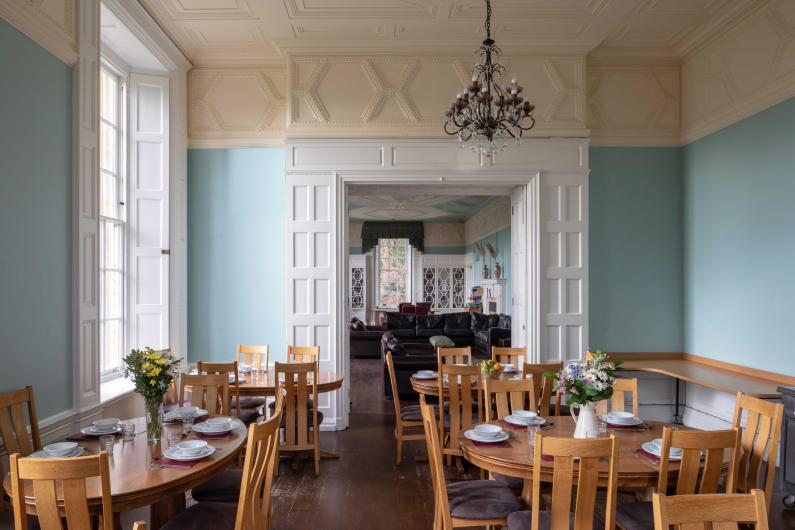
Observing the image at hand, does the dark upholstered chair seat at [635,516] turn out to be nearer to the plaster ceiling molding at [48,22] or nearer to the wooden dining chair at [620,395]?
the wooden dining chair at [620,395]

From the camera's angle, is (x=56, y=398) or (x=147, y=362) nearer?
(x=147, y=362)

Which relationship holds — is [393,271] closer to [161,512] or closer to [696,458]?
[161,512]

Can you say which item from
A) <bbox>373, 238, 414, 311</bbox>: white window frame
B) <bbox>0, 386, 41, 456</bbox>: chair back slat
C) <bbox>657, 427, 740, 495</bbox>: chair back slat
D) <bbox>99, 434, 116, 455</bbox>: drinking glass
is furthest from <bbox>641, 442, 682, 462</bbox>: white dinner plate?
<bbox>373, 238, 414, 311</bbox>: white window frame

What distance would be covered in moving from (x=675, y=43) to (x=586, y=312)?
3.20 metres

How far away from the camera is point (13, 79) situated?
11.1 ft

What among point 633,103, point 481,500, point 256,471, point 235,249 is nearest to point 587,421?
point 481,500

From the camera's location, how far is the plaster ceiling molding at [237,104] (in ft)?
20.9

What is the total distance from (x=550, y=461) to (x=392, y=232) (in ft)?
47.8

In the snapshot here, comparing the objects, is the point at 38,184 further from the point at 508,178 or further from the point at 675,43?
the point at 675,43

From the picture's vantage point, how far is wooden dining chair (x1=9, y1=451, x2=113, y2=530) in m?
2.03

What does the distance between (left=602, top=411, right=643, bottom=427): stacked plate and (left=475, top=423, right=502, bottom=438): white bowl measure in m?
0.77

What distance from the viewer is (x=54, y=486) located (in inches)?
81.7

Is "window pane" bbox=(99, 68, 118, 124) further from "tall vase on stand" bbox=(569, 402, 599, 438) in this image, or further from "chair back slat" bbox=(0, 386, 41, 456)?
"tall vase on stand" bbox=(569, 402, 599, 438)

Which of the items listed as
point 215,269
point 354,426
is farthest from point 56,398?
point 354,426
